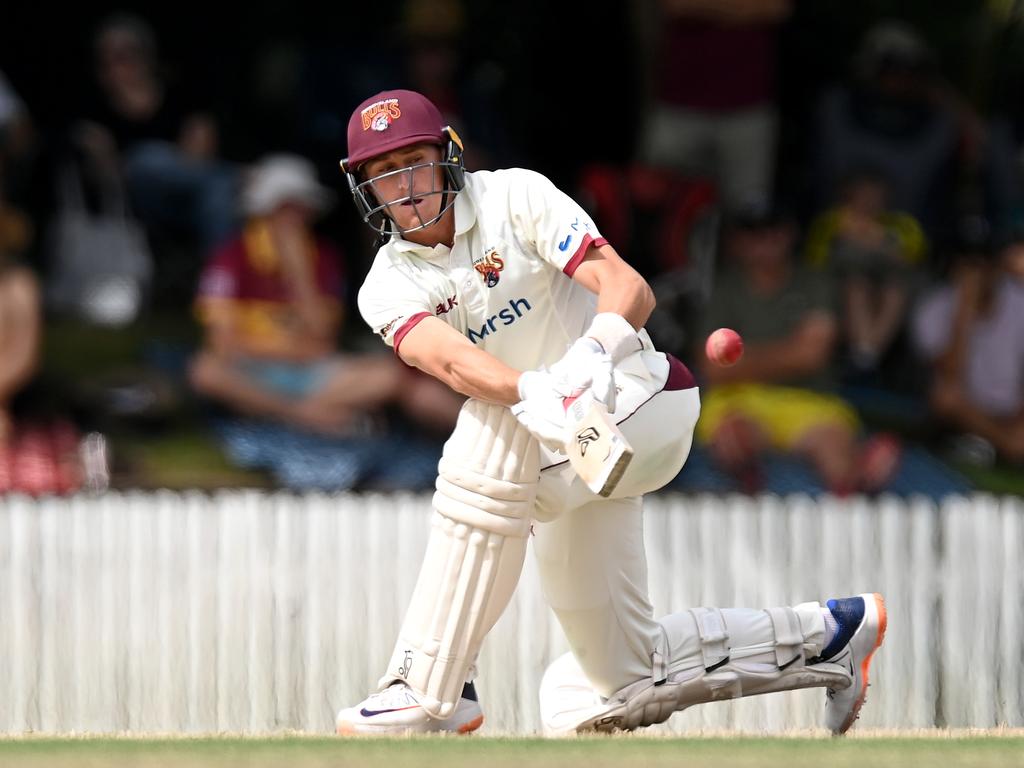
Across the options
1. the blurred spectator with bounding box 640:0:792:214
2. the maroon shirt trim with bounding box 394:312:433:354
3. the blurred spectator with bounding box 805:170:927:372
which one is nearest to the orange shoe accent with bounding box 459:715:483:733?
the maroon shirt trim with bounding box 394:312:433:354

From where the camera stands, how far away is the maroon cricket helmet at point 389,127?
4336 mm

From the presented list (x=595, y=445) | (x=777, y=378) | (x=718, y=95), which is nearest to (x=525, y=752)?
(x=595, y=445)

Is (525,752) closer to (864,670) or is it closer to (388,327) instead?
(388,327)

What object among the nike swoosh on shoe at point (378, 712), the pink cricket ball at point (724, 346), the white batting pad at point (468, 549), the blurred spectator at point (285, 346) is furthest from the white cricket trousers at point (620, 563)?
the blurred spectator at point (285, 346)

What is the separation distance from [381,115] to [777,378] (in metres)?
4.82

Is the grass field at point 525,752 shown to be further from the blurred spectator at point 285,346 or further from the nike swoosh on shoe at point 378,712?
the blurred spectator at point 285,346

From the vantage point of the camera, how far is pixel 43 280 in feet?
30.2

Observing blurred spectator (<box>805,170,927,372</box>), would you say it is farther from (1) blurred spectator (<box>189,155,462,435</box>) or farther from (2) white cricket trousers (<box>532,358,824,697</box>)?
(2) white cricket trousers (<box>532,358,824,697</box>)

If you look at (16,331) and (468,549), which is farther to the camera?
(16,331)

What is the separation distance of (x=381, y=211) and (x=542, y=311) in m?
0.47

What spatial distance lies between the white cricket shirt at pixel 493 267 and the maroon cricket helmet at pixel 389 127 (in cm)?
19

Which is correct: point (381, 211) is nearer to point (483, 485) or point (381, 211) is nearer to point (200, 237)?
point (483, 485)

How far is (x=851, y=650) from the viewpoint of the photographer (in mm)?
4727

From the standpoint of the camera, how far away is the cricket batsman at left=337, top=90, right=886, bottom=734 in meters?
4.32
